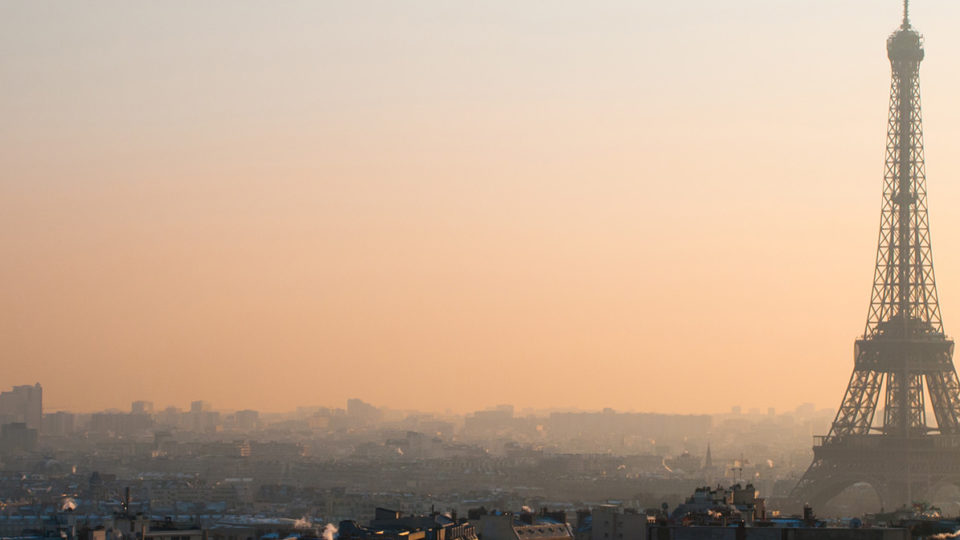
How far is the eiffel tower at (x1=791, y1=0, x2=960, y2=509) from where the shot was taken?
11581 cm

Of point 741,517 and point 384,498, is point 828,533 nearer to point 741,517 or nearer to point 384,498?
point 741,517

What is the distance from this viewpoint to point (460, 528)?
69062 mm

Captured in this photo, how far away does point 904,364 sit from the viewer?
383 feet

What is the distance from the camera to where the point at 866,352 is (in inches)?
4624

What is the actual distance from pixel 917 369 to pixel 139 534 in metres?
56.3

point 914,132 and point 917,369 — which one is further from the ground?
point 914,132

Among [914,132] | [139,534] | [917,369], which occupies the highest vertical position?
[914,132]

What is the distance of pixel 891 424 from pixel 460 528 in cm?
5444

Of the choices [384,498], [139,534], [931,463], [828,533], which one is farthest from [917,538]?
[384,498]

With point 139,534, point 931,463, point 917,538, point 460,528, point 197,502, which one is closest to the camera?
point 917,538

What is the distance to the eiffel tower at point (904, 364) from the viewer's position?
116 metres

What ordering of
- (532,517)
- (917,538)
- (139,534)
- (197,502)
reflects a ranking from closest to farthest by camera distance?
(917,538) < (139,534) < (532,517) < (197,502)

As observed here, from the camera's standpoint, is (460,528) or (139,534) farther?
(139,534)

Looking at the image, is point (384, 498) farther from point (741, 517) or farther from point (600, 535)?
point (741, 517)
